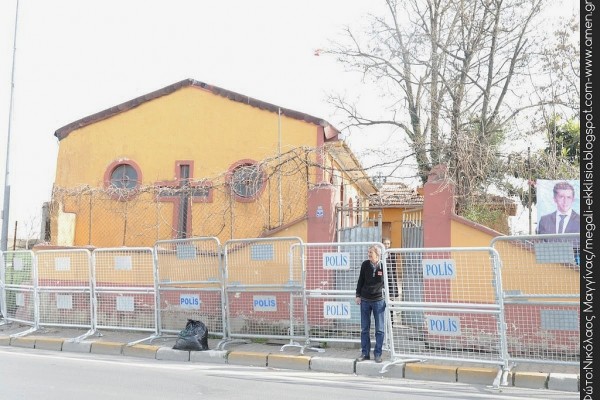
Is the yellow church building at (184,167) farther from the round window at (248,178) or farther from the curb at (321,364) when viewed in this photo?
the curb at (321,364)

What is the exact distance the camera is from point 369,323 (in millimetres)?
9922

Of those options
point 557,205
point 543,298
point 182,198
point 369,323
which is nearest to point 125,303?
point 369,323

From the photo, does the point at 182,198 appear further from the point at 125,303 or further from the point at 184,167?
the point at 125,303

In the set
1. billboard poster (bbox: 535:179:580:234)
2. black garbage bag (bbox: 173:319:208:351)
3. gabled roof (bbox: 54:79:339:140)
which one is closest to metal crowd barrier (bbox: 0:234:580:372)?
black garbage bag (bbox: 173:319:208:351)

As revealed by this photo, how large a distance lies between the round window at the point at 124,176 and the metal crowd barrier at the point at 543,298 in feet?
41.7

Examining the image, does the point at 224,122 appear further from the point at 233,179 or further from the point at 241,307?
the point at 241,307

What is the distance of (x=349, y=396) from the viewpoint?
797 cm

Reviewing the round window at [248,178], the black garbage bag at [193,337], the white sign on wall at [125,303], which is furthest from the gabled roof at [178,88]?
the black garbage bag at [193,337]

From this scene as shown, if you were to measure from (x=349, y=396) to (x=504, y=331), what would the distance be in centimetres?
239

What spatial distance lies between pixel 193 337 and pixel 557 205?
6.34 meters

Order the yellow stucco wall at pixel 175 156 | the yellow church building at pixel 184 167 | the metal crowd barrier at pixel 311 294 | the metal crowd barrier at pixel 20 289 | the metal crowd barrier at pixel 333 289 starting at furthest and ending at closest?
the yellow stucco wall at pixel 175 156 → the yellow church building at pixel 184 167 → the metal crowd barrier at pixel 20 289 → the metal crowd barrier at pixel 333 289 → the metal crowd barrier at pixel 311 294

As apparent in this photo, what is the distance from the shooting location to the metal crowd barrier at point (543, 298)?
28.4ft

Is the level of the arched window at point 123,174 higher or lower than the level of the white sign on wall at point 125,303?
higher

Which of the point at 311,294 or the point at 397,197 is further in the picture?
the point at 397,197
